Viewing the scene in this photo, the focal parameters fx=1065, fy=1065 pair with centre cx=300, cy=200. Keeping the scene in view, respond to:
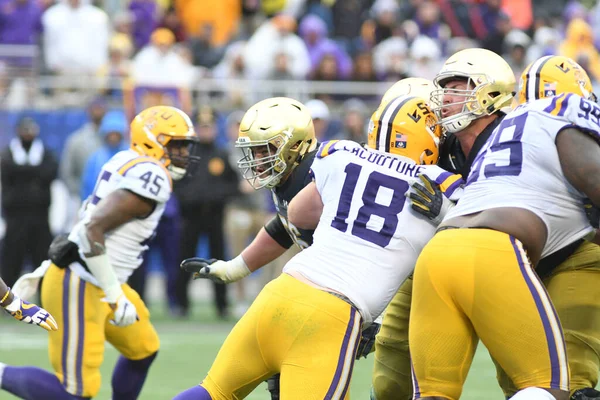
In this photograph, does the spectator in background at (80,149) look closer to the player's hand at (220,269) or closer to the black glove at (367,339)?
the player's hand at (220,269)

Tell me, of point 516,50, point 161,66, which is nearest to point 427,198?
point 516,50

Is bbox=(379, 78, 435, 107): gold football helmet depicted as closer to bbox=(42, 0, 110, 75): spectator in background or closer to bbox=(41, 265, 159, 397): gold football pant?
bbox=(41, 265, 159, 397): gold football pant

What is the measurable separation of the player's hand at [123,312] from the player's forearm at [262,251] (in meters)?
0.73

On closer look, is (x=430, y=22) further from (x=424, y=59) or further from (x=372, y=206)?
(x=372, y=206)

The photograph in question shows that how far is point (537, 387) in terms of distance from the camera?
12.3 ft

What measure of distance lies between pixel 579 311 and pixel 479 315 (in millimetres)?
884

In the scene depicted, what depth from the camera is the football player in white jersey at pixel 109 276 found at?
542 cm

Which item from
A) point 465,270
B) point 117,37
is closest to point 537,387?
point 465,270

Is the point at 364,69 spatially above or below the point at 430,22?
below

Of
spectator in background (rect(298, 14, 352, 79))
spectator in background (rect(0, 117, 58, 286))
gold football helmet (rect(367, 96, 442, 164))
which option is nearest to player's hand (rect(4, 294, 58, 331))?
gold football helmet (rect(367, 96, 442, 164))

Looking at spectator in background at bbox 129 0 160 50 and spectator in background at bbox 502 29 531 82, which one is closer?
spectator in background at bbox 502 29 531 82

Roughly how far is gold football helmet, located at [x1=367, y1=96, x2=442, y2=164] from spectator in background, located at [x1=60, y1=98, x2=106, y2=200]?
6731 mm

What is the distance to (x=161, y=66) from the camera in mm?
11781

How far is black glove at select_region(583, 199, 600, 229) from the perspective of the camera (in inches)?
158
